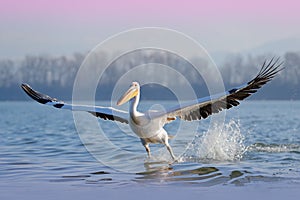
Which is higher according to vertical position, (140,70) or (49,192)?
(140,70)

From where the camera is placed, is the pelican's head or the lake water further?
the pelican's head

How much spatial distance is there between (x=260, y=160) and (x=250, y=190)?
372 cm

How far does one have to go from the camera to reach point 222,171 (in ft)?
39.9

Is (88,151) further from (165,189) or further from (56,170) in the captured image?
(165,189)

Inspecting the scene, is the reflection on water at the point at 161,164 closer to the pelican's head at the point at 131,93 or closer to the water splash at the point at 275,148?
the water splash at the point at 275,148

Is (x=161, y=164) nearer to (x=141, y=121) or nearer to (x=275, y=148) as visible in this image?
(x=141, y=121)

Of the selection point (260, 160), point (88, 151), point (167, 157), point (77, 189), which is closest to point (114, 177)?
point (77, 189)

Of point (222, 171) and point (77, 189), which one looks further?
point (222, 171)

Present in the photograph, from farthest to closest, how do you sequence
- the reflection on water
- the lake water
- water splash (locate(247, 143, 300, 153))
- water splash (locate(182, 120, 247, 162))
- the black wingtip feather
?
1. water splash (locate(247, 143, 300, 153))
2. the black wingtip feather
3. water splash (locate(182, 120, 247, 162))
4. the reflection on water
5. the lake water

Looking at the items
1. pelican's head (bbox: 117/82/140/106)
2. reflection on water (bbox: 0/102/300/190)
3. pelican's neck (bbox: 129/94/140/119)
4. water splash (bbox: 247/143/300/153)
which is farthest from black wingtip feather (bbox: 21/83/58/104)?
water splash (bbox: 247/143/300/153)

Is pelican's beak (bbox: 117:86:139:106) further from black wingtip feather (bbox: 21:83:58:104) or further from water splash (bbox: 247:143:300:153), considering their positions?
water splash (bbox: 247:143:300:153)

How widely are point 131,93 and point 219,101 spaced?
5.66 feet

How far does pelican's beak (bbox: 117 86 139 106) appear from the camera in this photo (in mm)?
12516

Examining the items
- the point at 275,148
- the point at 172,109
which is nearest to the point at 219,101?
the point at 172,109
